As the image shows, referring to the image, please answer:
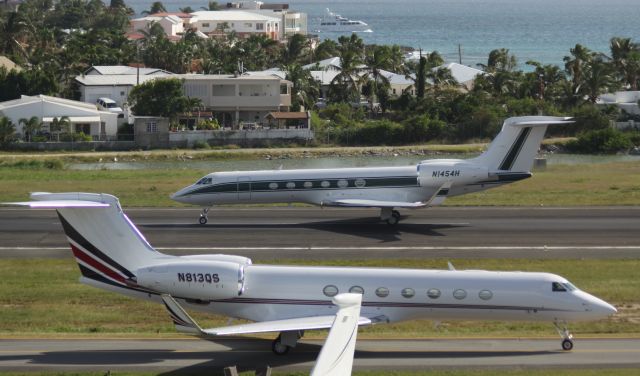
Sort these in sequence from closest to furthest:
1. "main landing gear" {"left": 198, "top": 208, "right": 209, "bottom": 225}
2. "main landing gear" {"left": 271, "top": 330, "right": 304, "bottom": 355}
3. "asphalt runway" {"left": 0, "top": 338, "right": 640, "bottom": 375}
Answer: "asphalt runway" {"left": 0, "top": 338, "right": 640, "bottom": 375} < "main landing gear" {"left": 271, "top": 330, "right": 304, "bottom": 355} < "main landing gear" {"left": 198, "top": 208, "right": 209, "bottom": 225}

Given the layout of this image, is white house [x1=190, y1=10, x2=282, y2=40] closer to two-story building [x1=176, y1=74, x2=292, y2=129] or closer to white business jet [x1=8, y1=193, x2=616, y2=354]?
two-story building [x1=176, y1=74, x2=292, y2=129]

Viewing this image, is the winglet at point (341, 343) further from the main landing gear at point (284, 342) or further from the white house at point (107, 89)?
the white house at point (107, 89)

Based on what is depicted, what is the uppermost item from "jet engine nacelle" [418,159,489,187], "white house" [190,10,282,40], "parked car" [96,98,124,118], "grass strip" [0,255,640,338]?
"white house" [190,10,282,40]

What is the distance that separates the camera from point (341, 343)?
19219mm

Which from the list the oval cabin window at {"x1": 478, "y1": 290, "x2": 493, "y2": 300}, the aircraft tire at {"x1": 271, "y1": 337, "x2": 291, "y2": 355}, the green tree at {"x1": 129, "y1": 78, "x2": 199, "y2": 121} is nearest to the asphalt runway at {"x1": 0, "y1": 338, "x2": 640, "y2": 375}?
the aircraft tire at {"x1": 271, "y1": 337, "x2": 291, "y2": 355}

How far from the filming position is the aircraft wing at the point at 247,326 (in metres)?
23.7

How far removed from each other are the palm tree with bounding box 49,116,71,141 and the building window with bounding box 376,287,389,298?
62.8 m

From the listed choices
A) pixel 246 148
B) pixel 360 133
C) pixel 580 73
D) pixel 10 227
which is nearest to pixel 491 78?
pixel 580 73

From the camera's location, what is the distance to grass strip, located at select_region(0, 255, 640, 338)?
28.5 m

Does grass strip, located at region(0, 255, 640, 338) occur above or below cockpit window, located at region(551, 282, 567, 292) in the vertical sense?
below

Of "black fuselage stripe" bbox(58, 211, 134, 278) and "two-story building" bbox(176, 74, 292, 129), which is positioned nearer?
"black fuselage stripe" bbox(58, 211, 134, 278)

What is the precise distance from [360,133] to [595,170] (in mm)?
25605

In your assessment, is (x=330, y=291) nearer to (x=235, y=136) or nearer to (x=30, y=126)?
(x=235, y=136)

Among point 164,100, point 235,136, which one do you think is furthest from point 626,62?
point 164,100
